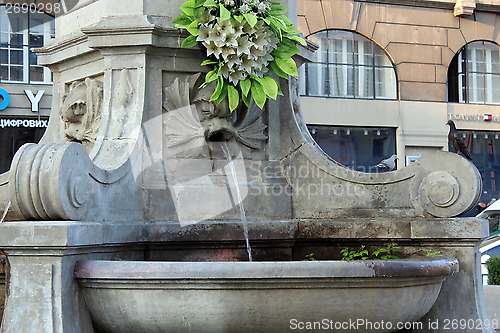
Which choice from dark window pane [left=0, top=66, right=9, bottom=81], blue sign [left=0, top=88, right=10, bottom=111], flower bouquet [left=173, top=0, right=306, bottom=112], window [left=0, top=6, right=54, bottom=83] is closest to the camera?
flower bouquet [left=173, top=0, right=306, bottom=112]

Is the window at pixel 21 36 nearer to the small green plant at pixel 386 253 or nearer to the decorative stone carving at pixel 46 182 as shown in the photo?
the small green plant at pixel 386 253

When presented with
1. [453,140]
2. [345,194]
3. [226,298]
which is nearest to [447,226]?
[345,194]

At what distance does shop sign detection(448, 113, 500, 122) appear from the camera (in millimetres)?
21711

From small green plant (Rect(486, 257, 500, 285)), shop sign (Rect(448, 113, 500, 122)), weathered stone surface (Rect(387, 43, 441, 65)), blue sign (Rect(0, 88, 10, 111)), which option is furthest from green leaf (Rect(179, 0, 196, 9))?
shop sign (Rect(448, 113, 500, 122))

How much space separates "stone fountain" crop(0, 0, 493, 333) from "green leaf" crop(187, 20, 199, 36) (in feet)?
0.56

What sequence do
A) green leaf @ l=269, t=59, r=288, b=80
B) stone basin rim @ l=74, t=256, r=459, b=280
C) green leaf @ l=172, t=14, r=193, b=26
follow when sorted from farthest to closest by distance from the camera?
green leaf @ l=269, t=59, r=288, b=80 < green leaf @ l=172, t=14, r=193, b=26 < stone basin rim @ l=74, t=256, r=459, b=280

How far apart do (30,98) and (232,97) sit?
568 inches

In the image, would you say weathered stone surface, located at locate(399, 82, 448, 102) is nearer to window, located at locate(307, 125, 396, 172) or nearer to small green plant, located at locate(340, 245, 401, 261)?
window, located at locate(307, 125, 396, 172)

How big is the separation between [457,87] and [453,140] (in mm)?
15161

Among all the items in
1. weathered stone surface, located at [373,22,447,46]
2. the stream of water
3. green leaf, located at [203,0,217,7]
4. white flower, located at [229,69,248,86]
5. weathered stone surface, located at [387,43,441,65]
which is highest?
weathered stone surface, located at [373,22,447,46]

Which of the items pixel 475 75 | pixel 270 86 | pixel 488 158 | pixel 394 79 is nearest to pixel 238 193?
pixel 270 86

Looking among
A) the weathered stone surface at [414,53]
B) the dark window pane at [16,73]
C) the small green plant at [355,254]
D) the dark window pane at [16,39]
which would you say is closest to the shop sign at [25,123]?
the dark window pane at [16,73]

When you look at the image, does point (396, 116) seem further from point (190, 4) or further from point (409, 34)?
point (190, 4)

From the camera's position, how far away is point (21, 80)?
19297mm
